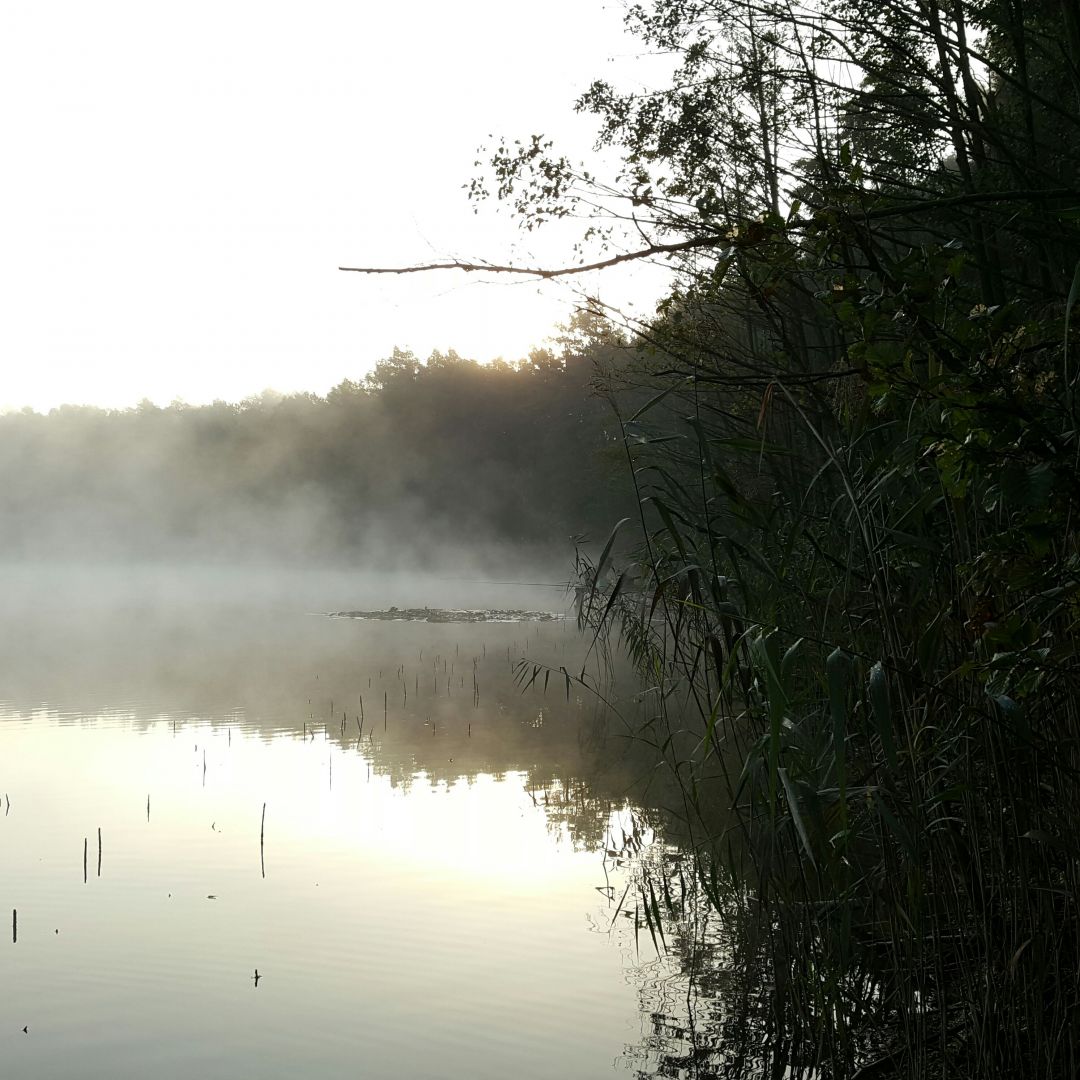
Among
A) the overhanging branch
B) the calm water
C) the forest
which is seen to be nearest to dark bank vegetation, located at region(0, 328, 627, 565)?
the calm water

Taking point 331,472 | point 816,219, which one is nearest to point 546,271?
point 816,219

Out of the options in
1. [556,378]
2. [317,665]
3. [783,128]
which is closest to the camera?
[783,128]

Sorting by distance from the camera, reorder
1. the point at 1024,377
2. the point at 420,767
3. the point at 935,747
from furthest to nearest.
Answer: the point at 420,767, the point at 935,747, the point at 1024,377

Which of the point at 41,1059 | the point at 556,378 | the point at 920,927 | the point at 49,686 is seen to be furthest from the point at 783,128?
the point at 556,378

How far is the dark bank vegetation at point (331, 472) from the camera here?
4409 cm

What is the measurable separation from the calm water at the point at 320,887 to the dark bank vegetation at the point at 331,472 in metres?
27.9

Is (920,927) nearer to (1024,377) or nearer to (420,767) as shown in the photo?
(1024,377)

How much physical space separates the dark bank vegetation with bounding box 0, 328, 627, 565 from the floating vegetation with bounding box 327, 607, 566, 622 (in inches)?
506

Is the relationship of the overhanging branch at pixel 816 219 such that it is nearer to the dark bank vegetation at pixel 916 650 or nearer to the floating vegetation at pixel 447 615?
the dark bank vegetation at pixel 916 650

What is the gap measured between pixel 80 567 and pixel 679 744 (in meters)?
46.0

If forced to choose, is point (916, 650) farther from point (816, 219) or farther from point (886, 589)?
point (816, 219)

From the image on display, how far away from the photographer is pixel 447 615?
23500 millimetres

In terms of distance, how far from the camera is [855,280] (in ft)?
6.12

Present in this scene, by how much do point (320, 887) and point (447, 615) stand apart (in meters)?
18.2
